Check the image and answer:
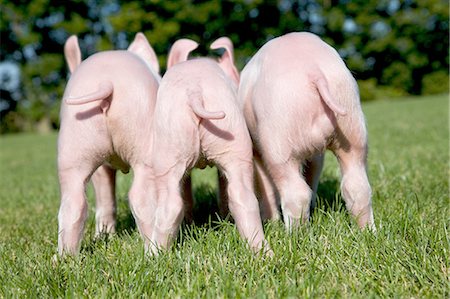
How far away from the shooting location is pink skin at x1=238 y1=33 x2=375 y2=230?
312 cm

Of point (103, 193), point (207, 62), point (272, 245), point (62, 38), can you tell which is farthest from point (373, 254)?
point (62, 38)

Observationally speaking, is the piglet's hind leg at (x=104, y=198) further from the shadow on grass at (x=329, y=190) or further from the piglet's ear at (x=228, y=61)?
the shadow on grass at (x=329, y=190)

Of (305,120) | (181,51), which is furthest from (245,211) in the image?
(181,51)

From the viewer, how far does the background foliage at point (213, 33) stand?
1368 inches

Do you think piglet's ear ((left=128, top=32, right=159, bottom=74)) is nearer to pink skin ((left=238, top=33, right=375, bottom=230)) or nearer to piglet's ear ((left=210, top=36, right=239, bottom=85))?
piglet's ear ((left=210, top=36, right=239, bottom=85))

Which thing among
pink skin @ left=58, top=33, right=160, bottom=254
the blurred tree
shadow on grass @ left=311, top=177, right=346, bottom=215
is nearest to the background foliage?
the blurred tree

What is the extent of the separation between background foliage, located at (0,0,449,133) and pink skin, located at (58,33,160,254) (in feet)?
104

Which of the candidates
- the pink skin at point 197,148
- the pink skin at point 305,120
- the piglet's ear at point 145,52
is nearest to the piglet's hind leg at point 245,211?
the pink skin at point 197,148

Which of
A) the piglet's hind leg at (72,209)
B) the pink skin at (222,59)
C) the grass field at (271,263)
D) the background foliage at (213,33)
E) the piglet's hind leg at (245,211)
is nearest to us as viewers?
the grass field at (271,263)

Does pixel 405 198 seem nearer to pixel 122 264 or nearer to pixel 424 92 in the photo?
pixel 122 264

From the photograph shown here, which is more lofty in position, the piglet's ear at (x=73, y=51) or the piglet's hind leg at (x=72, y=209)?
the piglet's ear at (x=73, y=51)

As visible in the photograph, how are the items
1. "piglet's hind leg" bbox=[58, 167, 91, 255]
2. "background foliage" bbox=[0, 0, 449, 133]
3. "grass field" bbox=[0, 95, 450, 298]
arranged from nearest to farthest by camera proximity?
"grass field" bbox=[0, 95, 450, 298]
"piglet's hind leg" bbox=[58, 167, 91, 255]
"background foliage" bbox=[0, 0, 449, 133]

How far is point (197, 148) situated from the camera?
3.13 m

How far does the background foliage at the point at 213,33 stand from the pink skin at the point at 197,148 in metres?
31.9
